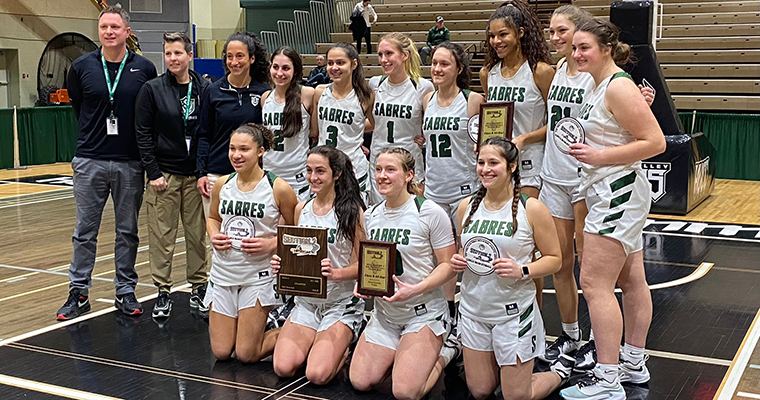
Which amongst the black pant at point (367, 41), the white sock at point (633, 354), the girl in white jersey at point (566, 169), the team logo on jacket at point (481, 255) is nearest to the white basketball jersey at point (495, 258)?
the team logo on jacket at point (481, 255)

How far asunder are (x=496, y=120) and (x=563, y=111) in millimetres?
338

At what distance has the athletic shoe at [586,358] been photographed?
428 centimetres

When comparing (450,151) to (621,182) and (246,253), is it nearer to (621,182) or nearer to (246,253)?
(621,182)

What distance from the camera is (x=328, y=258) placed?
4250 millimetres

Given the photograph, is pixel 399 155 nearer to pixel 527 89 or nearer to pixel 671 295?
pixel 527 89

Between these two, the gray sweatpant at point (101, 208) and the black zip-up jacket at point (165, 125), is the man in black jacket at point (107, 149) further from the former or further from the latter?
the black zip-up jacket at point (165, 125)

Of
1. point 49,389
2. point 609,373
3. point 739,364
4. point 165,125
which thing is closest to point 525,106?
point 609,373

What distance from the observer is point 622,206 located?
3.72 metres

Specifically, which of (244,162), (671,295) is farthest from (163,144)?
(671,295)

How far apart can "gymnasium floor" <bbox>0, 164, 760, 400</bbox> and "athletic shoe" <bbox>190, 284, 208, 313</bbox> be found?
7 cm

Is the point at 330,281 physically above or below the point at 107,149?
below

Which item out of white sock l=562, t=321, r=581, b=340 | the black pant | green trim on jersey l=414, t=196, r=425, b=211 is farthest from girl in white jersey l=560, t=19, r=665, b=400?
the black pant

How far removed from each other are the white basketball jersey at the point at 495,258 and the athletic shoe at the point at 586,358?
0.69 m

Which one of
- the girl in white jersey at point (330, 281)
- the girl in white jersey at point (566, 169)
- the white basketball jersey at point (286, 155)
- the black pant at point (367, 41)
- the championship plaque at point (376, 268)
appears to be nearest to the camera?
the championship plaque at point (376, 268)
